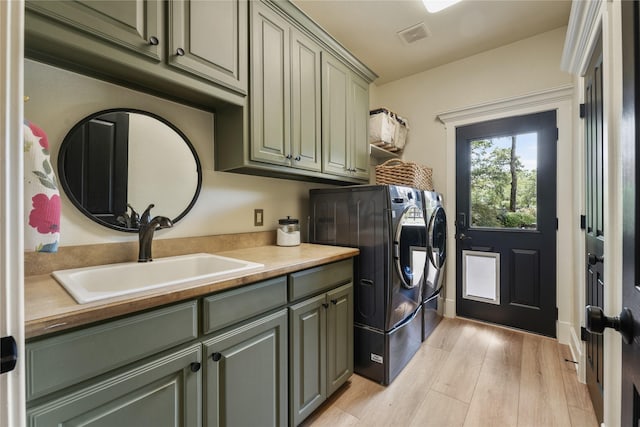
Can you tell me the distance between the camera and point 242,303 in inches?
43.1

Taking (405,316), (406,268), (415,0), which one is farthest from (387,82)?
(405,316)

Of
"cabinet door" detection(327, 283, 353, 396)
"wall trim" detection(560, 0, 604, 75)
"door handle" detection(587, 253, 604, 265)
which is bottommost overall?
"cabinet door" detection(327, 283, 353, 396)

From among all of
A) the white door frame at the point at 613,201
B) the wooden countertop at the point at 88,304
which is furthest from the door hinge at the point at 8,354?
the white door frame at the point at 613,201

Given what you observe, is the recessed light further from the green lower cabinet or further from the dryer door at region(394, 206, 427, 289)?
→ the green lower cabinet

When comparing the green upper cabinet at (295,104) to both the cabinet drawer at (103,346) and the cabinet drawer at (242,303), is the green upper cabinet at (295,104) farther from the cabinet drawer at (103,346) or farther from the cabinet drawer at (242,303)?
the cabinet drawer at (103,346)

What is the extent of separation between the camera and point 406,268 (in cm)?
188

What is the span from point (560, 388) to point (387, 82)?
320 centimetres

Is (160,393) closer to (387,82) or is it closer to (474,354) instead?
(474,354)

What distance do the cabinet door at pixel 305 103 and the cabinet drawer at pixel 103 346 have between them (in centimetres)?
111

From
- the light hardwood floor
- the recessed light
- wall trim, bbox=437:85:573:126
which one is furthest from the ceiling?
the light hardwood floor

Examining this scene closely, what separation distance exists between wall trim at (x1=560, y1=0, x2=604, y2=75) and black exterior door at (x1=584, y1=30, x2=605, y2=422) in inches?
3.4

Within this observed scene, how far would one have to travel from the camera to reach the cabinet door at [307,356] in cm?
133

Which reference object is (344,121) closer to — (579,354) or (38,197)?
(38,197)

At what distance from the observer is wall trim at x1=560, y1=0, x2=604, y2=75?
4.30 feet
